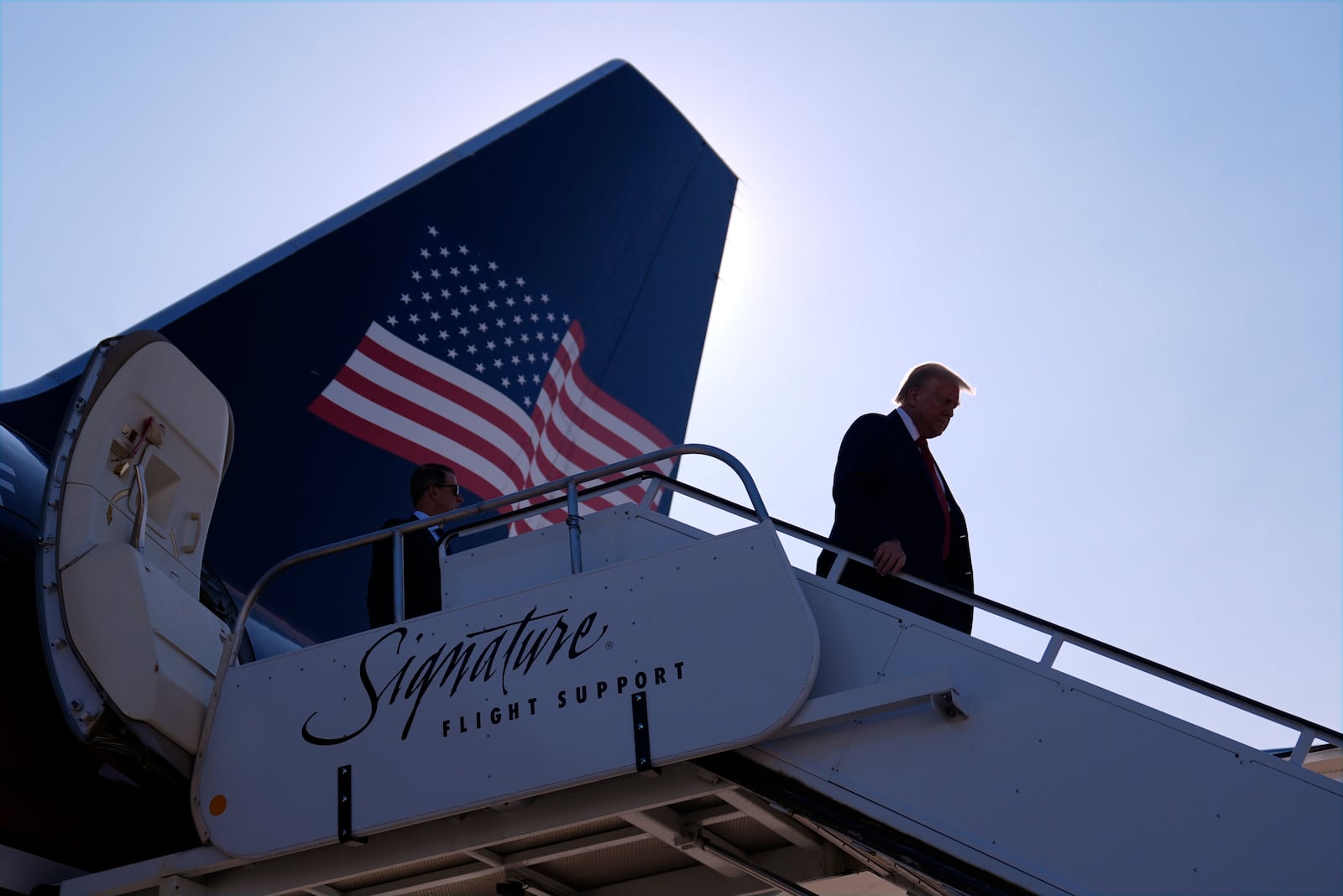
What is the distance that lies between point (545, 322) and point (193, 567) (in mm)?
5496

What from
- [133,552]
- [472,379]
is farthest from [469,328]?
[133,552]

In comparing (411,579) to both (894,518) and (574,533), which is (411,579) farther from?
(894,518)

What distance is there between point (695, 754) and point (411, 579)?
207 cm

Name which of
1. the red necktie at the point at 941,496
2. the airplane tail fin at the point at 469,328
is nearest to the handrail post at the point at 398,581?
the red necktie at the point at 941,496

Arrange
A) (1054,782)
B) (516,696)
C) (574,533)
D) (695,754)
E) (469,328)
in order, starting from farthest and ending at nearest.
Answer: (469,328), (574,533), (516,696), (695,754), (1054,782)

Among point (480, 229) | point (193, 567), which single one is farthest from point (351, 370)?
point (193, 567)

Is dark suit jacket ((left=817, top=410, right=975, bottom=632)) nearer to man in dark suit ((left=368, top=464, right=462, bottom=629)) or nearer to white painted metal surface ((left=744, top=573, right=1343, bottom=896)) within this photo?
white painted metal surface ((left=744, top=573, right=1343, bottom=896))

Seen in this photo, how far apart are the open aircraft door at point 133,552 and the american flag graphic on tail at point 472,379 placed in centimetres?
313

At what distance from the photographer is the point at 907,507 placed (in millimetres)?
5133

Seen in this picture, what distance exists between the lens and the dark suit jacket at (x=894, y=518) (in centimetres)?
490

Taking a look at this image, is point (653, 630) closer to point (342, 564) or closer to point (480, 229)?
point (342, 564)

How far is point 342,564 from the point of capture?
31.1ft

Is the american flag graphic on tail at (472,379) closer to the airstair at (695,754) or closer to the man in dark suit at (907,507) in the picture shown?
the airstair at (695,754)

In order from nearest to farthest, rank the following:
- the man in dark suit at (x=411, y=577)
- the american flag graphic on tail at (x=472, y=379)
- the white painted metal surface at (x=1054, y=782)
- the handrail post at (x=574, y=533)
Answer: the white painted metal surface at (x=1054, y=782), the handrail post at (x=574, y=533), the man in dark suit at (x=411, y=577), the american flag graphic on tail at (x=472, y=379)
